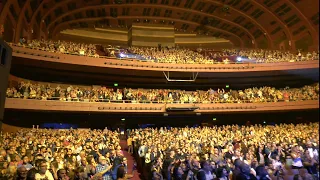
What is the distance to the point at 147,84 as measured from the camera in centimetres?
2044

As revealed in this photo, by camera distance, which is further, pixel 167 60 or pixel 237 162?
pixel 167 60

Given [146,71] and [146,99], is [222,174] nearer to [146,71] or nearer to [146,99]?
[146,99]

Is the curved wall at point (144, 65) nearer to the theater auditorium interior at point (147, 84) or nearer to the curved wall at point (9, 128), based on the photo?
the theater auditorium interior at point (147, 84)

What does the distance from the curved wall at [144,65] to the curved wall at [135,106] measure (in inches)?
90.4

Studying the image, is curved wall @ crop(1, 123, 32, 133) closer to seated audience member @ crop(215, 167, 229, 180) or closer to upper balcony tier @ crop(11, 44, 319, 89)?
upper balcony tier @ crop(11, 44, 319, 89)

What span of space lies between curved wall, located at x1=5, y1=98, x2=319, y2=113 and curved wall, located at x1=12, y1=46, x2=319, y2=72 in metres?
2.30

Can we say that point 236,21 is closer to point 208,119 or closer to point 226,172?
point 208,119

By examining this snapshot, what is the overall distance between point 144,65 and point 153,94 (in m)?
1.91

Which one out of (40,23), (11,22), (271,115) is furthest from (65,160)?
(40,23)

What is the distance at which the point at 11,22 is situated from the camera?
17891 millimetres

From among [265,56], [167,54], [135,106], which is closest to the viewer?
[135,106]

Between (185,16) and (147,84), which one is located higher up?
(185,16)

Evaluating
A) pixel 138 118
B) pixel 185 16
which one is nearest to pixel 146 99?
pixel 138 118

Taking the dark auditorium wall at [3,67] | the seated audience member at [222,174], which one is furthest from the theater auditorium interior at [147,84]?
the dark auditorium wall at [3,67]
